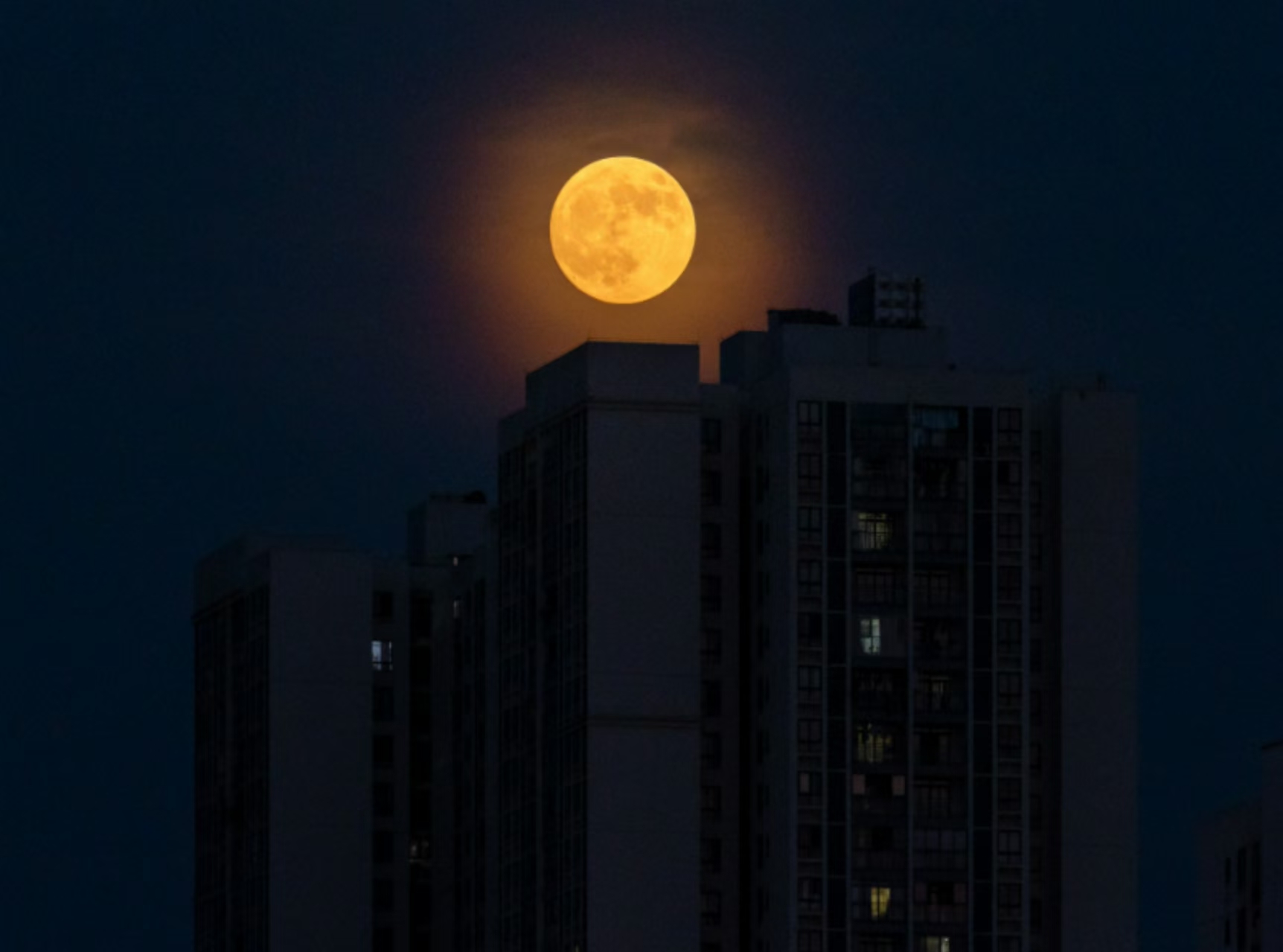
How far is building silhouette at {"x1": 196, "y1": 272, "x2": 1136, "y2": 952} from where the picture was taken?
5704 inches

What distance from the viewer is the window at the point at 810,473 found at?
14538cm

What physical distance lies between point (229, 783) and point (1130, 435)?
5557 centimetres

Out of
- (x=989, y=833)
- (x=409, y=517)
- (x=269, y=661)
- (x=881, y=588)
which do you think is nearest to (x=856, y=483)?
(x=881, y=588)

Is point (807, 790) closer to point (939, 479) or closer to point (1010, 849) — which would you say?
point (1010, 849)

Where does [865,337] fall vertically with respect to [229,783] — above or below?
above

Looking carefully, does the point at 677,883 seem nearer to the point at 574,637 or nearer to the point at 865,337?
the point at 574,637

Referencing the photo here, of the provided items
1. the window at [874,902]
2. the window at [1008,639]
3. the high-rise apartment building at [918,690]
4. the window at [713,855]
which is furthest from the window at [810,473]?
the window at [874,902]

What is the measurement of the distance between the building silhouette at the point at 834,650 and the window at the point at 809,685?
0.08 m

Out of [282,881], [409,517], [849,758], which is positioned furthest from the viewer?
[409,517]

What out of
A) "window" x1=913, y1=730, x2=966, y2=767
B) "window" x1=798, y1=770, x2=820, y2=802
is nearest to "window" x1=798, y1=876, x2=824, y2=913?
"window" x1=798, y1=770, x2=820, y2=802

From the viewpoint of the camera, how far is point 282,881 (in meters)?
180

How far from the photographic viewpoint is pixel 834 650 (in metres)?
145

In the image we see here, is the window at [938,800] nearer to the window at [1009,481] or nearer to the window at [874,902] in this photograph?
the window at [874,902]

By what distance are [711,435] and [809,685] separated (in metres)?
11.0
